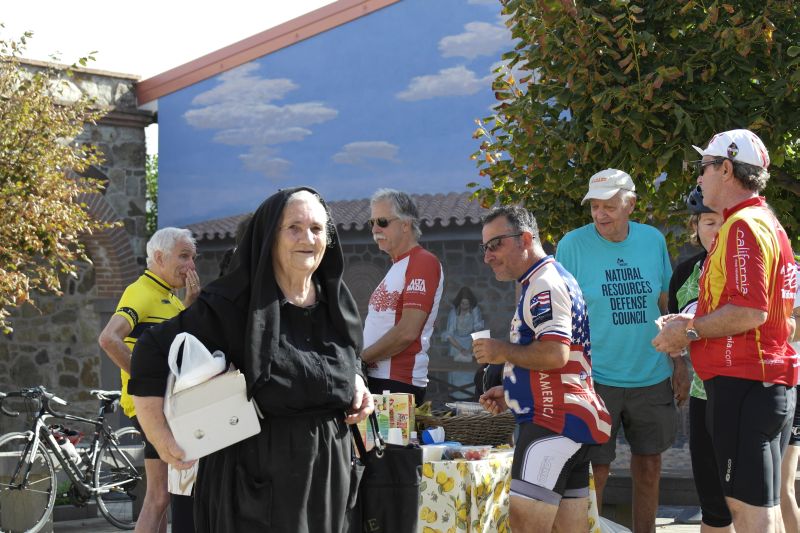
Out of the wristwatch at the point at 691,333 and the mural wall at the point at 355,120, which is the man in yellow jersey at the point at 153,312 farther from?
the mural wall at the point at 355,120

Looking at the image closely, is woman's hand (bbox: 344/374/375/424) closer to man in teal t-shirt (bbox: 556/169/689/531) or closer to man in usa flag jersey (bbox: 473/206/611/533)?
man in usa flag jersey (bbox: 473/206/611/533)

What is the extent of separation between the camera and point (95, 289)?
1789 centimetres

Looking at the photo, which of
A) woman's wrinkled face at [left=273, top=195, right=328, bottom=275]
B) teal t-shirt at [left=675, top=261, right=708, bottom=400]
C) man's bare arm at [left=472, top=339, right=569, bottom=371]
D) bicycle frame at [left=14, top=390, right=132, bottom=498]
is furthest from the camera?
bicycle frame at [left=14, top=390, right=132, bottom=498]

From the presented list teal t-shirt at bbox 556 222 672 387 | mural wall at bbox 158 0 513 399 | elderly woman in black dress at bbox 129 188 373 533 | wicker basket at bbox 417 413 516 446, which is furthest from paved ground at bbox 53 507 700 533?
mural wall at bbox 158 0 513 399

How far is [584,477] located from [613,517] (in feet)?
11.5

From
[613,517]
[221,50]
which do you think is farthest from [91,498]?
[221,50]

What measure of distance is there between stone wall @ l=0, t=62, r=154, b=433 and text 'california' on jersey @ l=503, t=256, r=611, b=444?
44.6 ft

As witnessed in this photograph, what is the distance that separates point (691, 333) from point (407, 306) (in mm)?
2303

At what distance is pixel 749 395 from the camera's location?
4.14m

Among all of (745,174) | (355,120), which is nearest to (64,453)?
(745,174)

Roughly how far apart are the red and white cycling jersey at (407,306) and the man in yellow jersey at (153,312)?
118cm

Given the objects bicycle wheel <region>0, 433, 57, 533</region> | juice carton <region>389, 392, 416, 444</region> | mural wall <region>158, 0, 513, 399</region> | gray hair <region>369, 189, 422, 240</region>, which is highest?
mural wall <region>158, 0, 513, 399</region>

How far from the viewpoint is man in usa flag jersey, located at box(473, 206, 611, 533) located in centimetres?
470

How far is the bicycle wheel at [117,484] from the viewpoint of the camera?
9.99 meters
